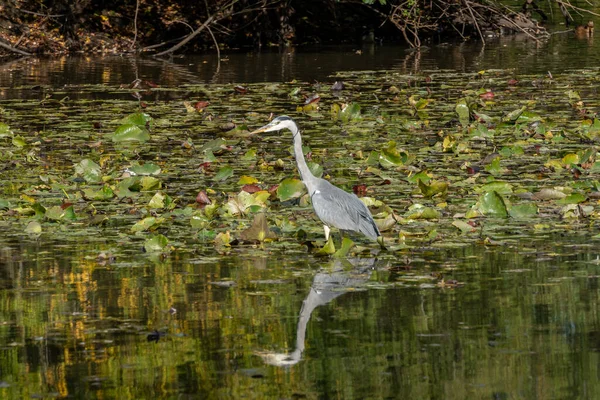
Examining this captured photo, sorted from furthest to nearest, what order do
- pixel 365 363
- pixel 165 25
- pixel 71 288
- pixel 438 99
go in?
pixel 165 25 → pixel 438 99 → pixel 71 288 → pixel 365 363

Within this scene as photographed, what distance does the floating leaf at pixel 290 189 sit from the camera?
7.90 metres

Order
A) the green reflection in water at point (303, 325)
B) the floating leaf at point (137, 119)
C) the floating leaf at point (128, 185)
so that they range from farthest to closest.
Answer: the floating leaf at point (137, 119) < the floating leaf at point (128, 185) < the green reflection in water at point (303, 325)

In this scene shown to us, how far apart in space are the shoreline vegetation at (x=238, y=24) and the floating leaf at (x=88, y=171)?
10346 mm

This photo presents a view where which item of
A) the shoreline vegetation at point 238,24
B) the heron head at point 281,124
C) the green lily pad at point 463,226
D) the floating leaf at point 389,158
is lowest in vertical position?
the green lily pad at point 463,226

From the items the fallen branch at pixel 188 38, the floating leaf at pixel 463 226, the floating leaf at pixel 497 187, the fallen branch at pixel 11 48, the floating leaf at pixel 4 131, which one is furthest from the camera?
the fallen branch at pixel 11 48

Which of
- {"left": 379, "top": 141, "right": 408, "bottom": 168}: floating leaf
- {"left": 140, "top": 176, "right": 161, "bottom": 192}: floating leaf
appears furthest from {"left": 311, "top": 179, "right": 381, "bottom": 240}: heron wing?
{"left": 379, "top": 141, "right": 408, "bottom": 168}: floating leaf

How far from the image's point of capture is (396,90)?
46.0ft

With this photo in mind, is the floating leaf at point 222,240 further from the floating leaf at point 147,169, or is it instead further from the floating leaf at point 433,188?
the floating leaf at point 147,169

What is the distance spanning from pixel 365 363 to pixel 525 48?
49.0ft

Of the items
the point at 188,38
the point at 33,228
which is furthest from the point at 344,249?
the point at 188,38

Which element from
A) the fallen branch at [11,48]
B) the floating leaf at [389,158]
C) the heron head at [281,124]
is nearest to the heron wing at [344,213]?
the heron head at [281,124]

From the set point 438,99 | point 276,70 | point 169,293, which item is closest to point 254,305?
point 169,293

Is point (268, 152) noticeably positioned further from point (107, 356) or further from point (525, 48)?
point (525, 48)

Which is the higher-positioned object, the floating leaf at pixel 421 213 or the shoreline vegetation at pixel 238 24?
the shoreline vegetation at pixel 238 24
